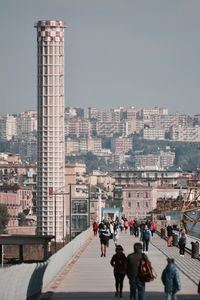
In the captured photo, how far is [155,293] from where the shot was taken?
3189cm

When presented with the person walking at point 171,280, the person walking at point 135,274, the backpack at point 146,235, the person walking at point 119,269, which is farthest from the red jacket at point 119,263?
the backpack at point 146,235

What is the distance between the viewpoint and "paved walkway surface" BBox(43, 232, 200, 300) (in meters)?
31.7

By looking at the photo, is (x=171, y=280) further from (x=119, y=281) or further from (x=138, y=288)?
(x=119, y=281)

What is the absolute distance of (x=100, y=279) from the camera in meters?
37.1

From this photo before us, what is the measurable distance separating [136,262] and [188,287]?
20.1 ft

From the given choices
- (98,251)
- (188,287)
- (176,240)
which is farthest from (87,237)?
(188,287)

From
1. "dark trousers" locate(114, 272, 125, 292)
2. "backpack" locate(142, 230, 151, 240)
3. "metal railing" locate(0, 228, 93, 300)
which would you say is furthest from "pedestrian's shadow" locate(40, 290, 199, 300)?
"backpack" locate(142, 230, 151, 240)

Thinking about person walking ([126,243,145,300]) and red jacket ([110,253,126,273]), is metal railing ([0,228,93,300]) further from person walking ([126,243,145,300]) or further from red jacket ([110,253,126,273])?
person walking ([126,243,145,300])

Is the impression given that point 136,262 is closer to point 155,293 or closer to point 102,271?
point 155,293

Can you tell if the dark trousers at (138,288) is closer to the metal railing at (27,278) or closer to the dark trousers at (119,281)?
the metal railing at (27,278)

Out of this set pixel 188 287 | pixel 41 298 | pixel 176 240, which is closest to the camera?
pixel 41 298

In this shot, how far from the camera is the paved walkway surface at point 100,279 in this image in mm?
31656

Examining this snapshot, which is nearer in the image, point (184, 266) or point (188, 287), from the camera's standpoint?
point (188, 287)

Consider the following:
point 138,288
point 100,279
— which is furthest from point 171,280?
point 100,279
